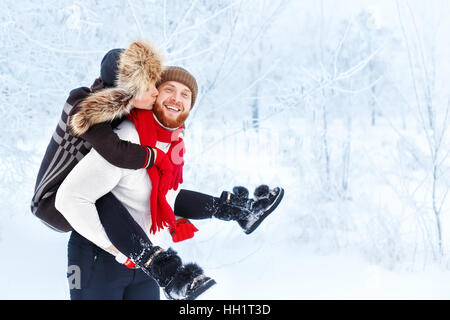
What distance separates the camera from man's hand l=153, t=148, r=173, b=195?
1197 millimetres

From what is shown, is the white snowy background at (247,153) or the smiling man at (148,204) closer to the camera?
the smiling man at (148,204)

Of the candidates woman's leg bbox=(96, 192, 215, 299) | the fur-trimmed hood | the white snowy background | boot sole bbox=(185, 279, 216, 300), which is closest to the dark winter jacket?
the fur-trimmed hood

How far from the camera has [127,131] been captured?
1.18 meters

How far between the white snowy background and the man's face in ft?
4.80

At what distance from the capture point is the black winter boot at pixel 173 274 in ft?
3.38

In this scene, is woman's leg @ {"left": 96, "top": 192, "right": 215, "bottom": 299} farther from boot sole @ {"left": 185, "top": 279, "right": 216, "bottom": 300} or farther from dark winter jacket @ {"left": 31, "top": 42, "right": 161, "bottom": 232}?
dark winter jacket @ {"left": 31, "top": 42, "right": 161, "bottom": 232}

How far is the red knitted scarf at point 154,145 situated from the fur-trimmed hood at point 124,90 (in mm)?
52

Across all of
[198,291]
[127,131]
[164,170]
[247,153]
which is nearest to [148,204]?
[164,170]

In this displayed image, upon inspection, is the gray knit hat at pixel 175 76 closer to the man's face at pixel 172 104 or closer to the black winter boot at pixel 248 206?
the man's face at pixel 172 104

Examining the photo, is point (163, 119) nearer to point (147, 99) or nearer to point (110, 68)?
point (147, 99)

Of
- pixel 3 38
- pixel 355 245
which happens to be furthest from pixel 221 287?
pixel 3 38

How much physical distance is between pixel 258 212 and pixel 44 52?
8.43 feet

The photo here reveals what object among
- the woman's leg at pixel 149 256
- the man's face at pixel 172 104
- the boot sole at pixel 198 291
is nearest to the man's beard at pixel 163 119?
the man's face at pixel 172 104

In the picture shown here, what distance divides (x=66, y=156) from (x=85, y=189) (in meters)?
0.14
